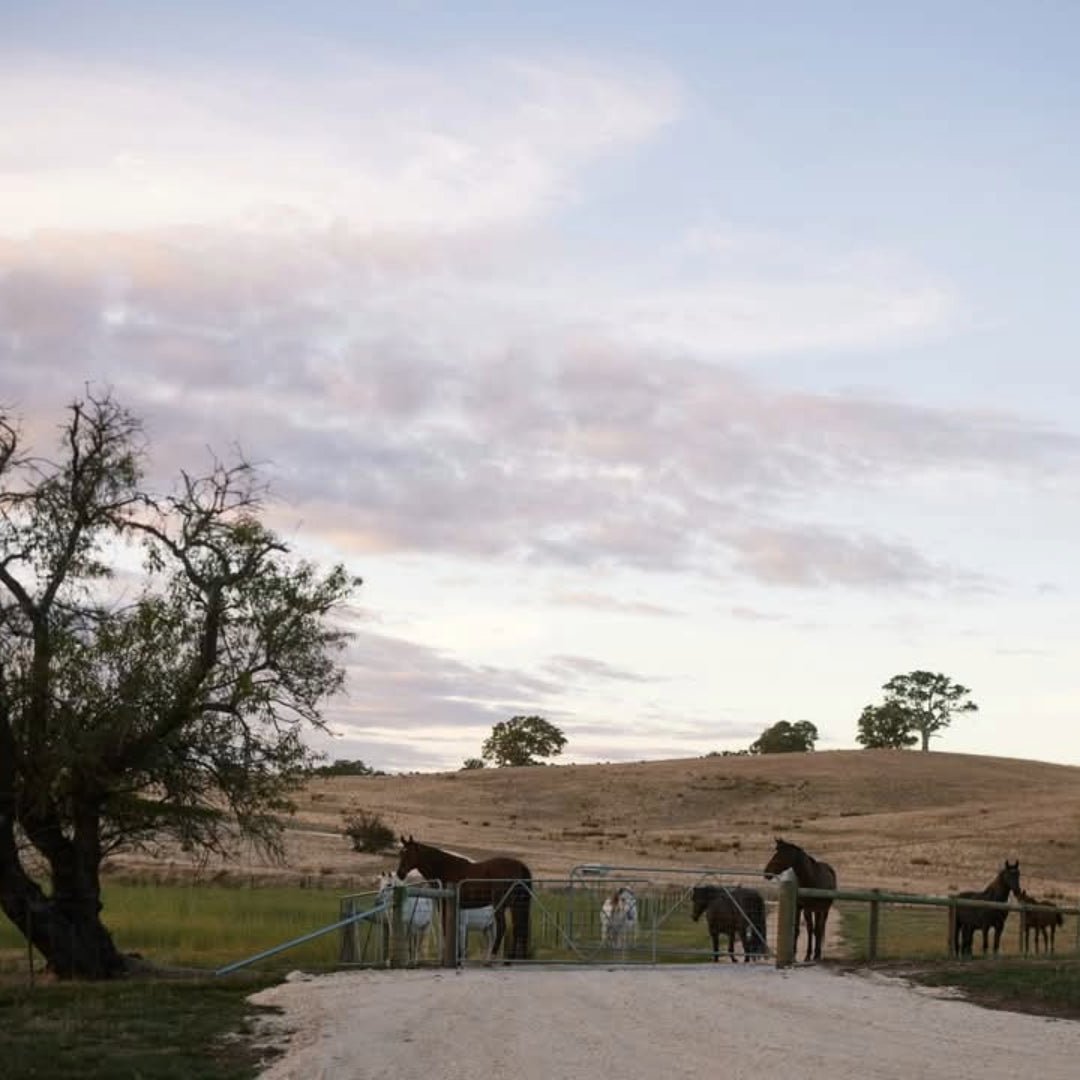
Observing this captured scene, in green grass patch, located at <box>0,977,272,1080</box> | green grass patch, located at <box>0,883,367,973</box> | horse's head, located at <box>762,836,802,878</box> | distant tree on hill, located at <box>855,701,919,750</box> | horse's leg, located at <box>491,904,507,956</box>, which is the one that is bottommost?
green grass patch, located at <box>0,883,367,973</box>

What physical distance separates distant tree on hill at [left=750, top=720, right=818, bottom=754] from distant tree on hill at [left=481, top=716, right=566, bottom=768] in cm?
2373

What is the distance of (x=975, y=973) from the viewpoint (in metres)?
22.0

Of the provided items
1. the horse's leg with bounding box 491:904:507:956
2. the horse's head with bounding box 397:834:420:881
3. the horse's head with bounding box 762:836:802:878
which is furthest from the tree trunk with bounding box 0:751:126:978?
the horse's head with bounding box 762:836:802:878

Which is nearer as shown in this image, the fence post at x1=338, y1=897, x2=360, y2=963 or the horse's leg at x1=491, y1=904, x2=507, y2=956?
the fence post at x1=338, y1=897, x2=360, y2=963

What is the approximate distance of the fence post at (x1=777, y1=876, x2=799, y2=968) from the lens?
79.8ft

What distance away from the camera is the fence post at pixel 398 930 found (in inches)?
939

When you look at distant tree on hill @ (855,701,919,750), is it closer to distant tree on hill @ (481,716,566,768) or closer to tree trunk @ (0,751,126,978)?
distant tree on hill @ (481,716,566,768)

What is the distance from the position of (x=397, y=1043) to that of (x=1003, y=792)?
10110 centimetres

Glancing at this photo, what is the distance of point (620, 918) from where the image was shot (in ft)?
89.6

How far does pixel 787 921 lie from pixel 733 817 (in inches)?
2800

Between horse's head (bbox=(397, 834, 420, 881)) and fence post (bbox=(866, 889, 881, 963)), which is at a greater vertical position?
horse's head (bbox=(397, 834, 420, 881))

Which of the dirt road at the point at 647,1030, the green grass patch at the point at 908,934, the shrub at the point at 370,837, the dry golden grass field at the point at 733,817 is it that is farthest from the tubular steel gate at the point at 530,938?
the shrub at the point at 370,837

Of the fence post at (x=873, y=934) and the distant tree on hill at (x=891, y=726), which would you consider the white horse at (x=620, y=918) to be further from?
the distant tree on hill at (x=891, y=726)

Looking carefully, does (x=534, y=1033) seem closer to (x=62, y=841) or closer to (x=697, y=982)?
(x=697, y=982)
